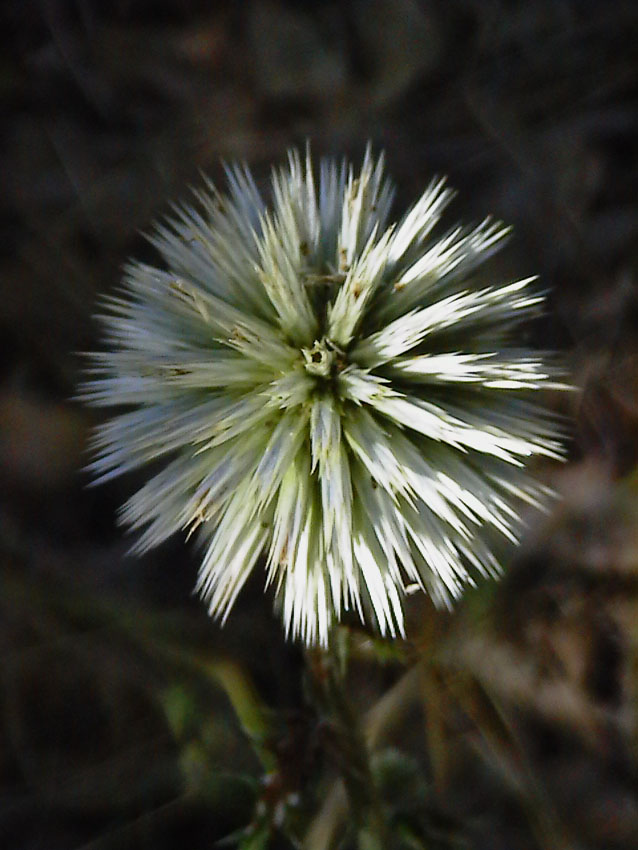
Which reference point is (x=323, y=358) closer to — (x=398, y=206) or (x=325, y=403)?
(x=325, y=403)

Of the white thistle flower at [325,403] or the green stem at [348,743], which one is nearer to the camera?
the white thistle flower at [325,403]

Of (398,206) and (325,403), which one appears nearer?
(325,403)

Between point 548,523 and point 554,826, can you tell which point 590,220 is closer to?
point 548,523

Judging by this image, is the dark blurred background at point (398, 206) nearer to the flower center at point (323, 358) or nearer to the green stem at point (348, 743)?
the green stem at point (348, 743)

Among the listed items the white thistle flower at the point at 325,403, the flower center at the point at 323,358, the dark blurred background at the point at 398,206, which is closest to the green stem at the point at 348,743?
the white thistle flower at the point at 325,403

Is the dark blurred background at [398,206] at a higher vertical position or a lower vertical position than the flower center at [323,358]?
higher

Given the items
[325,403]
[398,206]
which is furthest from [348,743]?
[398,206]
